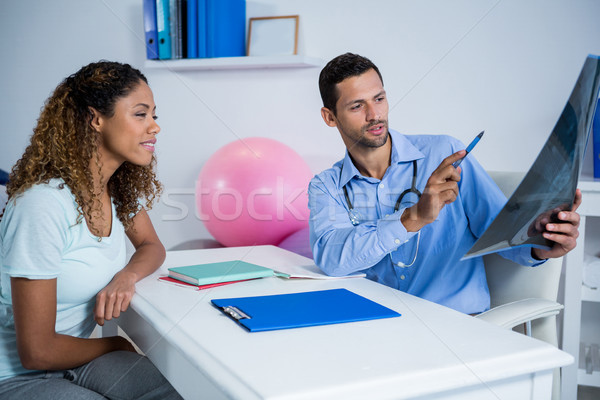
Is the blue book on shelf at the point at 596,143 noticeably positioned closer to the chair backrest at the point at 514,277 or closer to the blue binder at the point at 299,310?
the chair backrest at the point at 514,277

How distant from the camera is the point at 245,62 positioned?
2672 millimetres

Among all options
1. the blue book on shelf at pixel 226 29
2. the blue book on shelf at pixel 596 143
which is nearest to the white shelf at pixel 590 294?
the blue book on shelf at pixel 596 143

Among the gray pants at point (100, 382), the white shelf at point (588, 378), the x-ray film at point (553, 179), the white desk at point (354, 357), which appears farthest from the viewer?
the white shelf at point (588, 378)

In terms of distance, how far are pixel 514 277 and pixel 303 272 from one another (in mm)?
540

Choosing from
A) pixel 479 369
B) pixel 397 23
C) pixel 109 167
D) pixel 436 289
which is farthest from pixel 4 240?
pixel 397 23

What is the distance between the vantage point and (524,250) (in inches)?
48.0

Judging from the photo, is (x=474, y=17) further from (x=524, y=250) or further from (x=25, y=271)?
(x=25, y=271)

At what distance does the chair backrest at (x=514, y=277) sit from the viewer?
4.07 ft

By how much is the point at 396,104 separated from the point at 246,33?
2.94 ft

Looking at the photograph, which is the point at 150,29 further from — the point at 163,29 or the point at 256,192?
the point at 256,192

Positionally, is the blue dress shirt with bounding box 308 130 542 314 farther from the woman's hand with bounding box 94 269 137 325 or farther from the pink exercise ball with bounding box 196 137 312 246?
the pink exercise ball with bounding box 196 137 312 246

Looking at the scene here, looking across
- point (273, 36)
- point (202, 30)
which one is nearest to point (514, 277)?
point (273, 36)

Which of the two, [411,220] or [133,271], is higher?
[411,220]

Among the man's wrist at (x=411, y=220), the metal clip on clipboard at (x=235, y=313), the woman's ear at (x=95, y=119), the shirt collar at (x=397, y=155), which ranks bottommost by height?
the metal clip on clipboard at (x=235, y=313)
